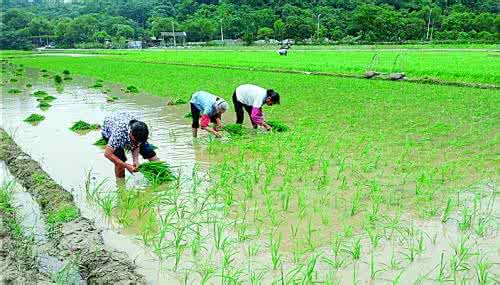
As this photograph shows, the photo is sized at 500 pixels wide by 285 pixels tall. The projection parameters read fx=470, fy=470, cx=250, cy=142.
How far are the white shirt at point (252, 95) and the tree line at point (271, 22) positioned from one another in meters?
37.9

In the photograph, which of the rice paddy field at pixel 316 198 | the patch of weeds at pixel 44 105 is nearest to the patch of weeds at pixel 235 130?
the rice paddy field at pixel 316 198

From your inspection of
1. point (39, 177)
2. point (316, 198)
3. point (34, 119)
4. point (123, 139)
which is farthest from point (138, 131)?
point (34, 119)

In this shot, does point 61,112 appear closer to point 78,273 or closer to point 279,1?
point 78,273

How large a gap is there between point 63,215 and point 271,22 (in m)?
66.5

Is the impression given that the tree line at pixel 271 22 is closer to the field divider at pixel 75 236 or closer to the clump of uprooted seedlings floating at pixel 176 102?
the clump of uprooted seedlings floating at pixel 176 102

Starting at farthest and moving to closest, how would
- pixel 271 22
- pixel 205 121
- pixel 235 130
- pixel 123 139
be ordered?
pixel 271 22
pixel 235 130
pixel 205 121
pixel 123 139

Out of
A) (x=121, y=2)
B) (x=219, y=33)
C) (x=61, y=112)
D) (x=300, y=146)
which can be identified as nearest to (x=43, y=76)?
(x=61, y=112)

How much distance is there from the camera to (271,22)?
67.9 m

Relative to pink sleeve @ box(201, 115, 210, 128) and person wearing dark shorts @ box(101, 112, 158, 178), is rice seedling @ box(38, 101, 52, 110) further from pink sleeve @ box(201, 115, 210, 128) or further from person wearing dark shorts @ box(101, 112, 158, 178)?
person wearing dark shorts @ box(101, 112, 158, 178)

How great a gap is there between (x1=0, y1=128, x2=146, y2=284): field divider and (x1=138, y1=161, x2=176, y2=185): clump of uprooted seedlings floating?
0.80m

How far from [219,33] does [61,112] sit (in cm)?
6208

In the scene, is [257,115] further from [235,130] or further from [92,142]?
[92,142]

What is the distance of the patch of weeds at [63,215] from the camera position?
160 inches

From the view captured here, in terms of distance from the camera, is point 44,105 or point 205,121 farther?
point 44,105
